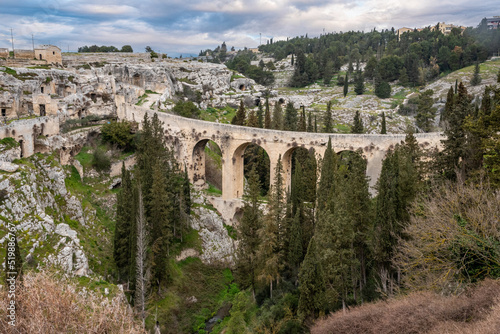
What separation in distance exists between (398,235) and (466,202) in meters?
3.52

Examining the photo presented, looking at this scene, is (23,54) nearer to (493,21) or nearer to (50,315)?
(50,315)

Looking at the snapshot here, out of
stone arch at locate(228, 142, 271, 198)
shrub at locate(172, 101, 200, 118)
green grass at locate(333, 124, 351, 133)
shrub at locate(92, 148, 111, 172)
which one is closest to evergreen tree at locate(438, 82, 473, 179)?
stone arch at locate(228, 142, 271, 198)

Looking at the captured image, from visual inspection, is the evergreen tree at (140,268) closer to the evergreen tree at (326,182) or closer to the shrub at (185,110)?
the evergreen tree at (326,182)

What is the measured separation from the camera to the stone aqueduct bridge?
27.7 meters

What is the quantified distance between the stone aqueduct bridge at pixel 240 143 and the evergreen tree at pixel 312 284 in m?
13.2

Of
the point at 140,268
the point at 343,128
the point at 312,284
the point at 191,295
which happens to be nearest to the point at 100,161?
the point at 140,268

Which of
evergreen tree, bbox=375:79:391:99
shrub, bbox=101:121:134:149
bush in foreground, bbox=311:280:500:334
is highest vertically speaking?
evergreen tree, bbox=375:79:391:99

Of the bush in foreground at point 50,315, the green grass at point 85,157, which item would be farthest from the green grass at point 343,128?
the bush in foreground at point 50,315

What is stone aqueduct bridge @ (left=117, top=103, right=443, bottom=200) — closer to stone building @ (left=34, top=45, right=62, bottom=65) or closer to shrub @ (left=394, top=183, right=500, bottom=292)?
stone building @ (left=34, top=45, right=62, bottom=65)

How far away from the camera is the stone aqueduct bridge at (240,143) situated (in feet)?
91.0

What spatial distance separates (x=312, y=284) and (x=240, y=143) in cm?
1723

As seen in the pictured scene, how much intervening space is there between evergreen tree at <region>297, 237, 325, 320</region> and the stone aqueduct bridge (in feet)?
43.2

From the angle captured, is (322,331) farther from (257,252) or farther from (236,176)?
(236,176)

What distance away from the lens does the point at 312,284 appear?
1664 centimetres
